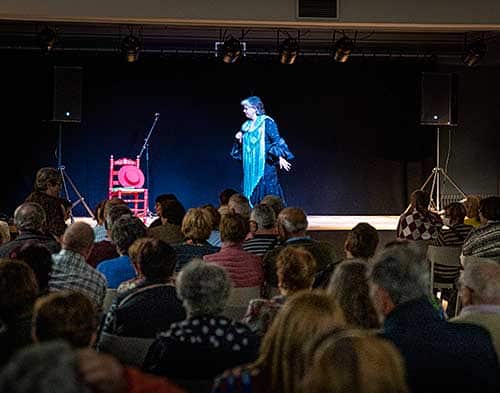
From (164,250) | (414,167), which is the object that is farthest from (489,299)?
(414,167)

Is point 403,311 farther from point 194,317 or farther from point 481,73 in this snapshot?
point 481,73

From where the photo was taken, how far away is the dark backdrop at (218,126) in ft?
40.5

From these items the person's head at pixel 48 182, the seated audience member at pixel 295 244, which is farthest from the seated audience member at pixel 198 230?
the person's head at pixel 48 182

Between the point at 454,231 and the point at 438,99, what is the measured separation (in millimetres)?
6068

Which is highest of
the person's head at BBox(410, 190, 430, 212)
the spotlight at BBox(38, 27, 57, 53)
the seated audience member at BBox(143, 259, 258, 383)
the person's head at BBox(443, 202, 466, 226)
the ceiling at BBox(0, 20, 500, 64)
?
the ceiling at BBox(0, 20, 500, 64)

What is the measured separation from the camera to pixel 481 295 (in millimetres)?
3045

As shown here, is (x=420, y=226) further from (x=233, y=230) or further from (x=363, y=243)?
(x=233, y=230)

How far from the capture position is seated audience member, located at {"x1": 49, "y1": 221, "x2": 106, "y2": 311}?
379 cm

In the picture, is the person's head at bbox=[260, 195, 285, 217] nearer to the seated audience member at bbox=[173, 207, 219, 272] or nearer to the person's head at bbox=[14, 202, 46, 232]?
the seated audience member at bbox=[173, 207, 219, 272]

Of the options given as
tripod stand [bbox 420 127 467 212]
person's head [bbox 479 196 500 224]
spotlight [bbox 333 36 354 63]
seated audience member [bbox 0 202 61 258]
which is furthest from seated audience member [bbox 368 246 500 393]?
tripod stand [bbox 420 127 467 212]

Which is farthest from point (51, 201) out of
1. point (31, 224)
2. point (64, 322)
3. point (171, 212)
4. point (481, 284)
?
point (64, 322)

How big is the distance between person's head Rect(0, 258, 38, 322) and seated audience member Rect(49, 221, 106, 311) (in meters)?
0.82

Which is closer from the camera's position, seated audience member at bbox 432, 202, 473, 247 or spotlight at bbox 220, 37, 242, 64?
seated audience member at bbox 432, 202, 473, 247

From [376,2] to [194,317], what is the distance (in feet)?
18.3
